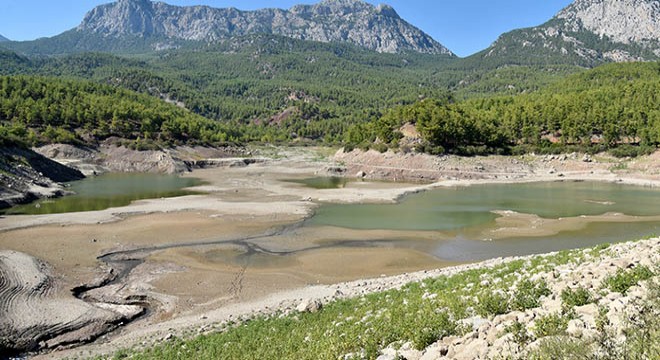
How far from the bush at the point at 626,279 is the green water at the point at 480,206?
100ft

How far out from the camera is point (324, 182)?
82375 millimetres

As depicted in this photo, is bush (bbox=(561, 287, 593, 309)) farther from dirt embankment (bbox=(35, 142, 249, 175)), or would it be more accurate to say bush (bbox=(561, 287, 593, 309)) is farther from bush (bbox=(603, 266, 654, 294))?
dirt embankment (bbox=(35, 142, 249, 175))

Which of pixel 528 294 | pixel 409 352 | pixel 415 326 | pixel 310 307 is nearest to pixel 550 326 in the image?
pixel 409 352

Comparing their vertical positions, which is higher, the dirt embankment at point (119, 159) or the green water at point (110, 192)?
the dirt embankment at point (119, 159)

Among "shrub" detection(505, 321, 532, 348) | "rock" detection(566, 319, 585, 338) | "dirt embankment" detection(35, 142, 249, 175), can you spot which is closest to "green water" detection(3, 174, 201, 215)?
"dirt embankment" detection(35, 142, 249, 175)

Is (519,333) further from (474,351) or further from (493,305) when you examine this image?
(493,305)

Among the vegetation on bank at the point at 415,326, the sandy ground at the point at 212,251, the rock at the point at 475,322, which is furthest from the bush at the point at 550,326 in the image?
the sandy ground at the point at 212,251

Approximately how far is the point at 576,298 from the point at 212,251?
28.3 m

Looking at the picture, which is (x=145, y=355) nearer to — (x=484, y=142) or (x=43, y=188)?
(x=43, y=188)

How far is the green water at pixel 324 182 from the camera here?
7577cm

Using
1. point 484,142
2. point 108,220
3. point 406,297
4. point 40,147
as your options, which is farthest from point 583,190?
point 40,147

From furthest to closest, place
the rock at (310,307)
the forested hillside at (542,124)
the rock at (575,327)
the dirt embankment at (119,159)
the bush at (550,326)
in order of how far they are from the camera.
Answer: the dirt embankment at (119,159), the forested hillside at (542,124), the rock at (310,307), the bush at (550,326), the rock at (575,327)

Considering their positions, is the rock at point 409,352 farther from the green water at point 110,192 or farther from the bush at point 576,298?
the green water at point 110,192

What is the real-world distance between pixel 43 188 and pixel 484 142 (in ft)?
285
